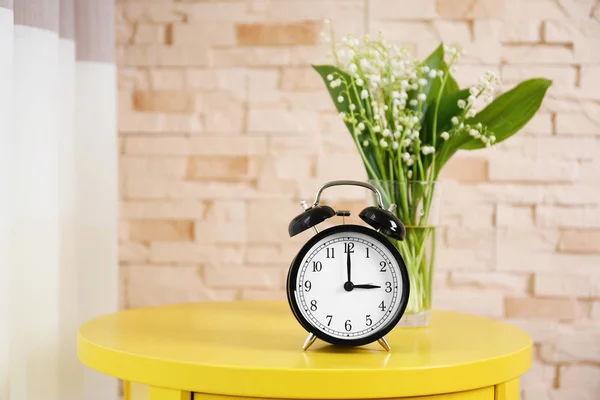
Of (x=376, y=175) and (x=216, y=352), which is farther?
(x=376, y=175)

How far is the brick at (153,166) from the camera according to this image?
1.65 m

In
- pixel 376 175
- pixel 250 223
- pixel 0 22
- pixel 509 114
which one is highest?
pixel 0 22

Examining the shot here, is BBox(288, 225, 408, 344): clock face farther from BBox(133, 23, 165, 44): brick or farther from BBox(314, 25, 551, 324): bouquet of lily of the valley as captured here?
BBox(133, 23, 165, 44): brick

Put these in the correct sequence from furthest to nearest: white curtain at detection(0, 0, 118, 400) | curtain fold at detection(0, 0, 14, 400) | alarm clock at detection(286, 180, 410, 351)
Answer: white curtain at detection(0, 0, 118, 400) → curtain fold at detection(0, 0, 14, 400) → alarm clock at detection(286, 180, 410, 351)

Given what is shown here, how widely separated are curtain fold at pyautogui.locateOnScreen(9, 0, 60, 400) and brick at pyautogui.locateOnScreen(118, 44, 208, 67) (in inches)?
18.5

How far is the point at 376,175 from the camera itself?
1139 mm

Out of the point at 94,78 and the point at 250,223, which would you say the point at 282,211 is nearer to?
the point at 250,223

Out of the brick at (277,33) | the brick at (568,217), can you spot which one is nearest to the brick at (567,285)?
the brick at (568,217)

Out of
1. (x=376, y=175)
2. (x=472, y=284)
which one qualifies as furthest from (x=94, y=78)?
(x=472, y=284)

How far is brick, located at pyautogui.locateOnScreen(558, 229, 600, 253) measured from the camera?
159cm

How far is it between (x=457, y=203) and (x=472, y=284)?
192 mm

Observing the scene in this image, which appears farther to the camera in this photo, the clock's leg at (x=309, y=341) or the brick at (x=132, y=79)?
the brick at (x=132, y=79)

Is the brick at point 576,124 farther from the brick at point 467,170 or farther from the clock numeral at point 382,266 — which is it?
the clock numeral at point 382,266

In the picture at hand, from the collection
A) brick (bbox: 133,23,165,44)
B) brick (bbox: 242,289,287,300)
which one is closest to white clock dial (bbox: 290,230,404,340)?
brick (bbox: 242,289,287,300)
